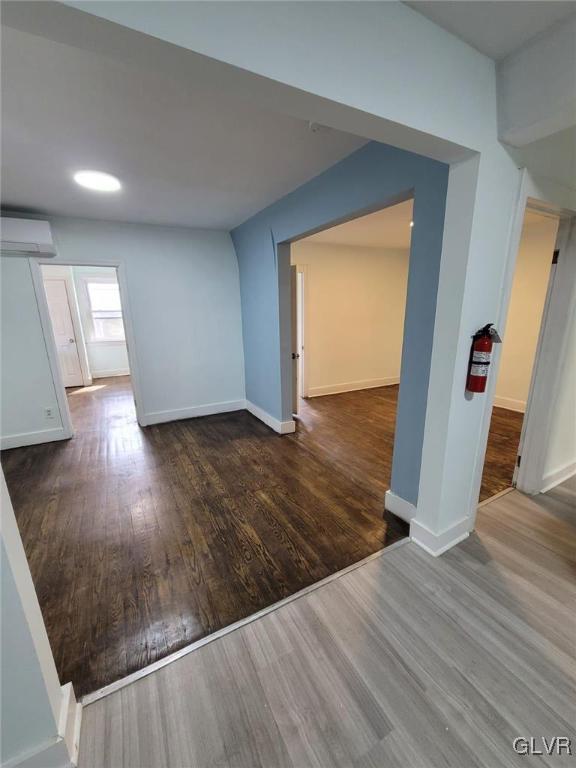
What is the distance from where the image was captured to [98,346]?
6.65 meters

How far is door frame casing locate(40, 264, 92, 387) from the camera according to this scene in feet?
18.3

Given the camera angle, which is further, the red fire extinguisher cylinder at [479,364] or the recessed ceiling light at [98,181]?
the recessed ceiling light at [98,181]

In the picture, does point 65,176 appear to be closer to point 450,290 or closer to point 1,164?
point 1,164

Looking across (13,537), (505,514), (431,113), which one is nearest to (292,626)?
(13,537)

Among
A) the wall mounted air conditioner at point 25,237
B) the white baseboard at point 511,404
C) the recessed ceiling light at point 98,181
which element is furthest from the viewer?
the white baseboard at point 511,404

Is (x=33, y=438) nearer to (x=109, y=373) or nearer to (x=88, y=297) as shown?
(x=109, y=373)

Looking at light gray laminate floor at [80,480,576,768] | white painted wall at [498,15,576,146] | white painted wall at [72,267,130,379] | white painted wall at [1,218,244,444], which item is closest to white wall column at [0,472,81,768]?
light gray laminate floor at [80,480,576,768]

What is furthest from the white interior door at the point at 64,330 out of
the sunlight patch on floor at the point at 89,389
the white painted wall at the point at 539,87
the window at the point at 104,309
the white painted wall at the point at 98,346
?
the white painted wall at the point at 539,87

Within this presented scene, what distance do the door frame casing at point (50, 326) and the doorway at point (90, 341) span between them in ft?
2.10

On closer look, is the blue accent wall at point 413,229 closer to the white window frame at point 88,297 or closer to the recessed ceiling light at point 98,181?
the recessed ceiling light at point 98,181

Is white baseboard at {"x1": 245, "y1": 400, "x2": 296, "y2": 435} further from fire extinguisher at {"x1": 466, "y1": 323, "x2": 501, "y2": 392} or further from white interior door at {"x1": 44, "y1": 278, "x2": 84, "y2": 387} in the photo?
white interior door at {"x1": 44, "y1": 278, "x2": 84, "y2": 387}

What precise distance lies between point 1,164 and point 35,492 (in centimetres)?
243

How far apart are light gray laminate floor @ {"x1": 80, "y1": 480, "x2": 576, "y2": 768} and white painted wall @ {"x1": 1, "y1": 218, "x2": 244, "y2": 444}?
3.20 m

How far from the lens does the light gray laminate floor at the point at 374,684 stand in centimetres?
104
